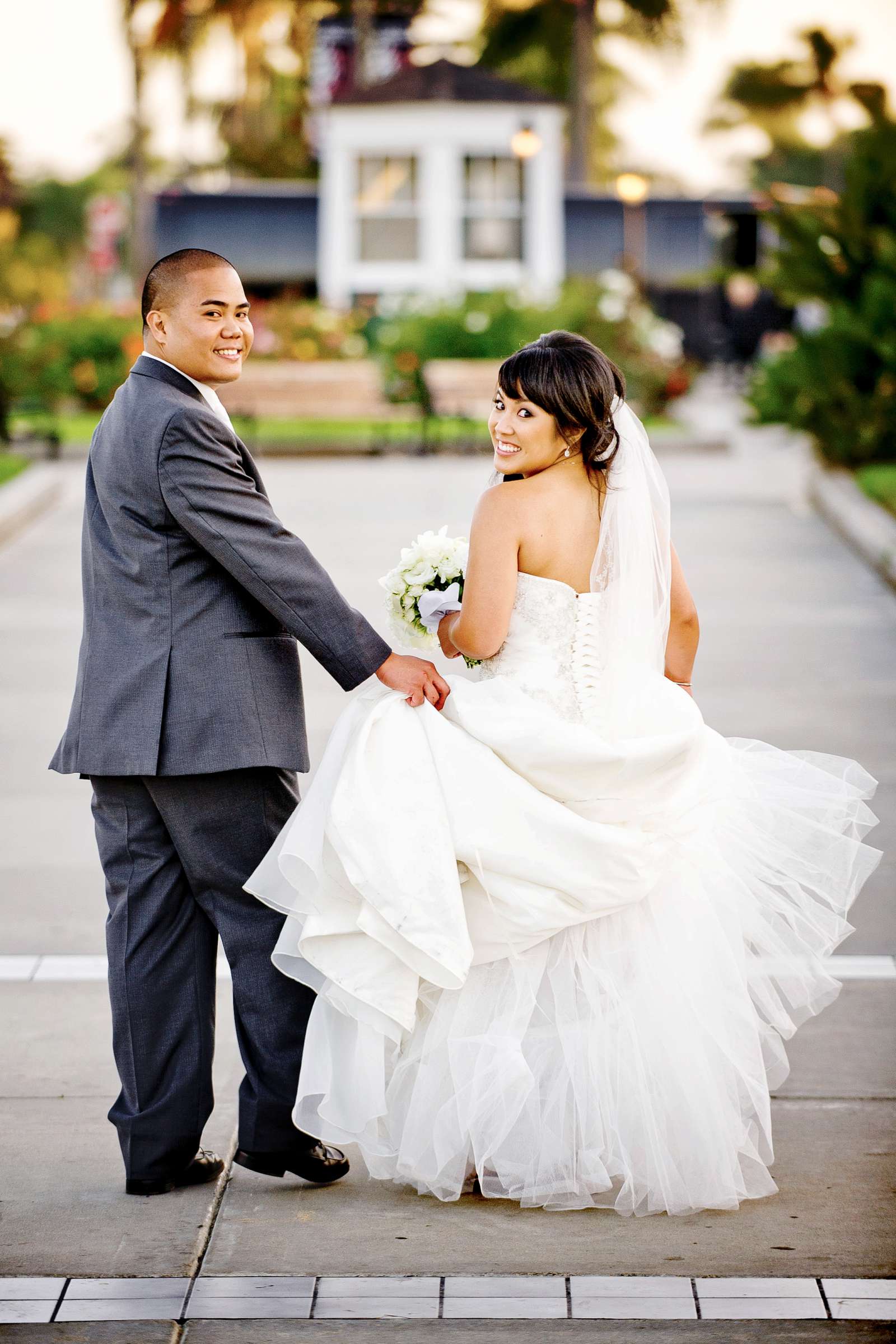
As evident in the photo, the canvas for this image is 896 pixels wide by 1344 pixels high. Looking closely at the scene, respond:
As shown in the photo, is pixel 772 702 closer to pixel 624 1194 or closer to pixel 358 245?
pixel 624 1194

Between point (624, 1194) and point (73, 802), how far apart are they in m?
4.30

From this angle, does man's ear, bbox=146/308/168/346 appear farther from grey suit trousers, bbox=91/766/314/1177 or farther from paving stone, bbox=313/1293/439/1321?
paving stone, bbox=313/1293/439/1321

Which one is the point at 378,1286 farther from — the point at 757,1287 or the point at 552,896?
the point at 552,896

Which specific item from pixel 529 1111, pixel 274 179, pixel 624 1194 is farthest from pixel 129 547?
pixel 274 179

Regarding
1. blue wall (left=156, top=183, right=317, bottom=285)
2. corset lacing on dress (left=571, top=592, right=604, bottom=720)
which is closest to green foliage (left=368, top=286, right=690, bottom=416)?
blue wall (left=156, top=183, right=317, bottom=285)

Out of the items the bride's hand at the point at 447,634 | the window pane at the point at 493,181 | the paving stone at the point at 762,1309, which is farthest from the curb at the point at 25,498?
the window pane at the point at 493,181

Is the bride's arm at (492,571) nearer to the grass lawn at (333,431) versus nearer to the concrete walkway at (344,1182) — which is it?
the concrete walkway at (344,1182)

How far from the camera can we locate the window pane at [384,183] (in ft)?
109

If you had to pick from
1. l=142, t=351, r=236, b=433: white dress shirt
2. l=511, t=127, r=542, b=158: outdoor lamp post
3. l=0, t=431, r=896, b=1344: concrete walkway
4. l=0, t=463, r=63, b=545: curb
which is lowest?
l=0, t=431, r=896, b=1344: concrete walkway

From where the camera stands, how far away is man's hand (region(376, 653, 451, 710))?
370cm

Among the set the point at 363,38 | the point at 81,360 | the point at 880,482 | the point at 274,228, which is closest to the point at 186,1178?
the point at 880,482

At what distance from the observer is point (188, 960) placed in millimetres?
3795

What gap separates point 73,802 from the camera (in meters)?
7.40

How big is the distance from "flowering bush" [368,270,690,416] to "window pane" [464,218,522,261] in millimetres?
5980
